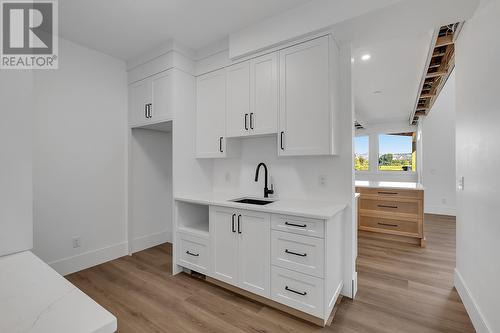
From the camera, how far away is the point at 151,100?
3.04 meters

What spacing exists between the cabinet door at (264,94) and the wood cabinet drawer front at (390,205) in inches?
111

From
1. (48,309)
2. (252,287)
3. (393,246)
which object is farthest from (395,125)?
(48,309)

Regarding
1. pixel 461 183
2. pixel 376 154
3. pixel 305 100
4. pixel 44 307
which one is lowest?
pixel 44 307

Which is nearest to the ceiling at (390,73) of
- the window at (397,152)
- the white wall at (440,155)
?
the white wall at (440,155)

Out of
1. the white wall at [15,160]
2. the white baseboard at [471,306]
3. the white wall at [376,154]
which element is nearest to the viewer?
the white wall at [15,160]

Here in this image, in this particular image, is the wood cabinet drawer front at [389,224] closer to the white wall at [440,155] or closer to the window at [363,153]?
the white wall at [440,155]

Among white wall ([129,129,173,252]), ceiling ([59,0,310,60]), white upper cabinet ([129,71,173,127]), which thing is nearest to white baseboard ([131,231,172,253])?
white wall ([129,129,173,252])

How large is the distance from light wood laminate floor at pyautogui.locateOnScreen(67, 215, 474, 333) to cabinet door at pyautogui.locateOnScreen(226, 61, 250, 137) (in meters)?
1.76

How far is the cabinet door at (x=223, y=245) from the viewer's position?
2.29 metres

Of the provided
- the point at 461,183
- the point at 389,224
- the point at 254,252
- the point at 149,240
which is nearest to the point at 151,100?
the point at 149,240

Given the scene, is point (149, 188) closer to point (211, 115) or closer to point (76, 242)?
point (76, 242)

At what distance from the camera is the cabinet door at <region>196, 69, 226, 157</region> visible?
2816 mm

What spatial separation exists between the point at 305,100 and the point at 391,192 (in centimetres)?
277

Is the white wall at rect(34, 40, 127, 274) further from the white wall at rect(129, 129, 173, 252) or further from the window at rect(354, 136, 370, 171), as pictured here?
the window at rect(354, 136, 370, 171)
